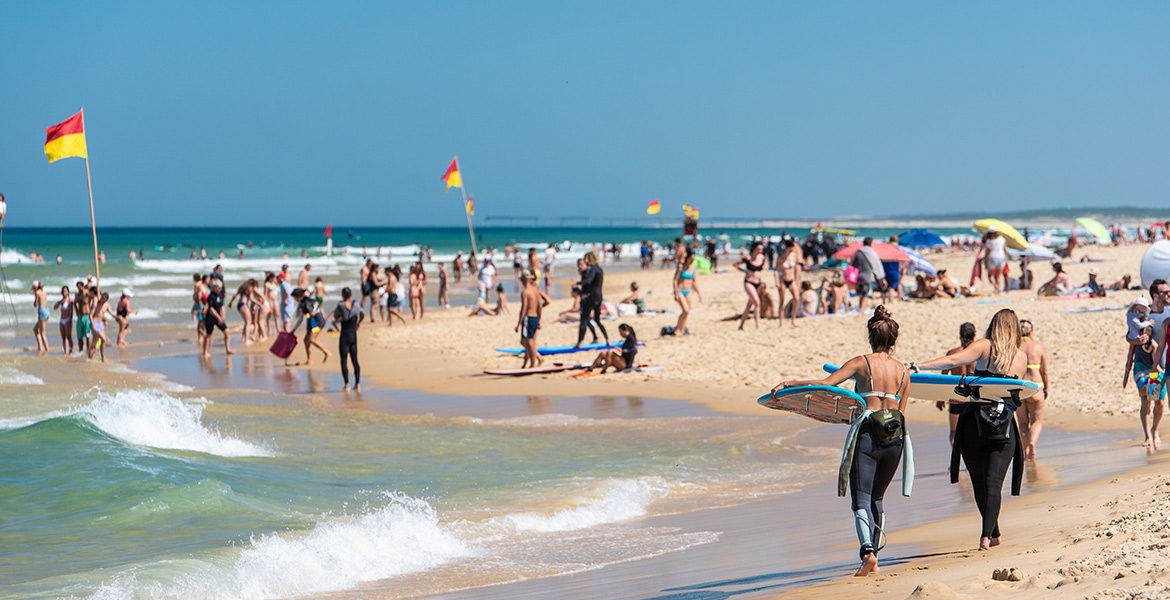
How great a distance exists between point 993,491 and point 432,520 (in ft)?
12.9

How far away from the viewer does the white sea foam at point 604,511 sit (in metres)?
7.30

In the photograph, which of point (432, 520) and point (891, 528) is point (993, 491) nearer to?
point (891, 528)

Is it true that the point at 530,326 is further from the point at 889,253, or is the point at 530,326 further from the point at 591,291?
the point at 889,253

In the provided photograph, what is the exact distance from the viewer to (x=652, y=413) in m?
12.0

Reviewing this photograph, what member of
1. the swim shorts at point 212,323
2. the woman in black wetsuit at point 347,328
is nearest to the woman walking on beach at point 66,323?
the swim shorts at point 212,323

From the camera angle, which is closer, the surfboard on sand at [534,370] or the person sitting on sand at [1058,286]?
the surfboard on sand at [534,370]

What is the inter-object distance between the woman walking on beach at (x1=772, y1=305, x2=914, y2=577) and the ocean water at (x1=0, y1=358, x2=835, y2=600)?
1.81 m

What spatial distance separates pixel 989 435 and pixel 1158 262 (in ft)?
36.6

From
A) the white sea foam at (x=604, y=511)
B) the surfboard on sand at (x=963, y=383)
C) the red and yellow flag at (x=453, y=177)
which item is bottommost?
the white sea foam at (x=604, y=511)

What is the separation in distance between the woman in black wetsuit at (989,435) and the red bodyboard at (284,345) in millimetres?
13515

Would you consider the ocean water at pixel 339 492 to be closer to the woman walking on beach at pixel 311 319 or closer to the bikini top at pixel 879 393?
the bikini top at pixel 879 393

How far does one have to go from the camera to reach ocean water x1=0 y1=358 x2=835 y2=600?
6137 mm

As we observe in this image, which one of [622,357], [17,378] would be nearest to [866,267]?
[622,357]

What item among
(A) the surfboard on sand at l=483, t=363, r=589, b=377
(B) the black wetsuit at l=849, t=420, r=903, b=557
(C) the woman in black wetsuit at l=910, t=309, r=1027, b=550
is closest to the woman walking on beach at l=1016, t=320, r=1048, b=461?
(C) the woman in black wetsuit at l=910, t=309, r=1027, b=550
